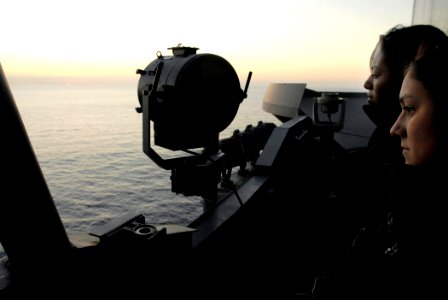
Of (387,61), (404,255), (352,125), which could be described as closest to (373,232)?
(404,255)

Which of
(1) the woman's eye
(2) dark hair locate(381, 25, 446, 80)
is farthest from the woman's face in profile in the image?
(2) dark hair locate(381, 25, 446, 80)

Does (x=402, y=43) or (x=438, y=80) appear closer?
(x=438, y=80)

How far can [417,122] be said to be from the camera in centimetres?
150

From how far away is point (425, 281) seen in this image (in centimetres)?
122

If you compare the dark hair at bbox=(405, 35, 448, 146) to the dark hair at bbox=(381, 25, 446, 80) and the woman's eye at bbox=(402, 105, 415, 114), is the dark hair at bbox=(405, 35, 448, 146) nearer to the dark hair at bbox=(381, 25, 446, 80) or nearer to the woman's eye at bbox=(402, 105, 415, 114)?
the woman's eye at bbox=(402, 105, 415, 114)

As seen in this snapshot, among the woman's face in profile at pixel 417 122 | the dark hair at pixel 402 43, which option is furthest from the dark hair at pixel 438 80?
the dark hair at pixel 402 43

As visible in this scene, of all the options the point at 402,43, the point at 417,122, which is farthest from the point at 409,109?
the point at 402,43

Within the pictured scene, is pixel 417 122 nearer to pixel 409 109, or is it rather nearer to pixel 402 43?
pixel 409 109

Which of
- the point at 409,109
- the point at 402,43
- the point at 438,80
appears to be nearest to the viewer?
the point at 438,80

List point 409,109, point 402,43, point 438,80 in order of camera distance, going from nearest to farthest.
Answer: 1. point 438,80
2. point 409,109
3. point 402,43

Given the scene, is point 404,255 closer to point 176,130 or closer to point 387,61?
point 176,130

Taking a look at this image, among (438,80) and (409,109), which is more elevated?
(438,80)

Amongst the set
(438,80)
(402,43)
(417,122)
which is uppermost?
(402,43)

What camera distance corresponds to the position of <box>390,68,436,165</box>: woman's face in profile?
147cm
